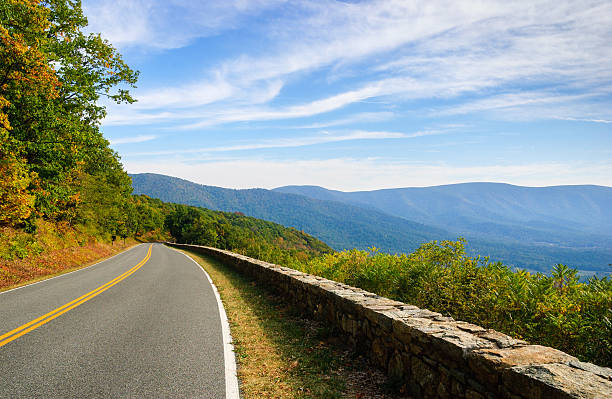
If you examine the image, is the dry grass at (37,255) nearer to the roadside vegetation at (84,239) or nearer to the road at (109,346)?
the roadside vegetation at (84,239)

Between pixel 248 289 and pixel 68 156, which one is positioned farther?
pixel 68 156

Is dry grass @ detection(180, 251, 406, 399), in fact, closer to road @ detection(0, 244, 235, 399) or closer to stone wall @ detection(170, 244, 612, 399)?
stone wall @ detection(170, 244, 612, 399)

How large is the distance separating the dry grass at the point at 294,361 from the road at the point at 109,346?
1.44ft

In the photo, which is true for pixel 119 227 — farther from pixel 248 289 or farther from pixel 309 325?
pixel 309 325

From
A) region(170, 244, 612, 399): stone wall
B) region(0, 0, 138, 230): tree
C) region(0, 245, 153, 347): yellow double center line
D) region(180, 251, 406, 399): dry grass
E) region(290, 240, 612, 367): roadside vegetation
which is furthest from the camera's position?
region(0, 0, 138, 230): tree

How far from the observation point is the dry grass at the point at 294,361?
414cm

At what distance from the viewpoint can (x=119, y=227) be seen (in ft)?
159

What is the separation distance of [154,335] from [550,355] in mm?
6128

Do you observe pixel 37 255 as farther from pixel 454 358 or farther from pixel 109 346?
pixel 454 358

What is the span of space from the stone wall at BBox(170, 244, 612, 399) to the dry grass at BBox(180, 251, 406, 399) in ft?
1.10

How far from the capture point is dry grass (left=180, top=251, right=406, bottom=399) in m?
4.14

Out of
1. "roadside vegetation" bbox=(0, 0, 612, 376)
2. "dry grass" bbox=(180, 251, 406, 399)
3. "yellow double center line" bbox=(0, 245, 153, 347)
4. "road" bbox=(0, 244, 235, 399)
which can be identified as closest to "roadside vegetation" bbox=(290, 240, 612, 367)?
"roadside vegetation" bbox=(0, 0, 612, 376)

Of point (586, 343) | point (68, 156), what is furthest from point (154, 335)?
point (68, 156)

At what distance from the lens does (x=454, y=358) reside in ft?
10.7
